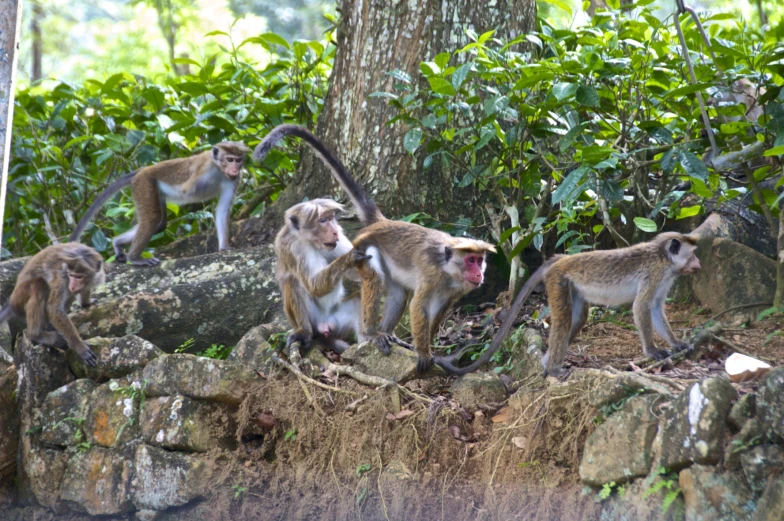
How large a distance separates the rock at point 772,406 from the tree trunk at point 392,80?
369 centimetres

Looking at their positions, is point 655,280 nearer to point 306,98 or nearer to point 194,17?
point 306,98

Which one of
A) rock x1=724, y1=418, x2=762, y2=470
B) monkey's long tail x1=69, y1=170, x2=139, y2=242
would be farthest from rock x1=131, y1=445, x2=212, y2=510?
rock x1=724, y1=418, x2=762, y2=470

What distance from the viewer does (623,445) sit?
14.1 ft

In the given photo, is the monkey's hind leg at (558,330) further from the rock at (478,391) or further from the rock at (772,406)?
the rock at (772,406)

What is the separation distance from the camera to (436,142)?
6309mm

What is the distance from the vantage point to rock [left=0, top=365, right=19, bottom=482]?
635 centimetres

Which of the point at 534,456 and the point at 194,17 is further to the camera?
the point at 194,17

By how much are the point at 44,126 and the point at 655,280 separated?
7.13 m

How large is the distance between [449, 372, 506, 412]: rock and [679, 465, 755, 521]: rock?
155cm

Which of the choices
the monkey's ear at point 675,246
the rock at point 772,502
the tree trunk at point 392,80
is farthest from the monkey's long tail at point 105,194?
the rock at point 772,502

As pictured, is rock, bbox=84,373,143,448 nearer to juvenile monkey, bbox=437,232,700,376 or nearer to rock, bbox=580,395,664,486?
juvenile monkey, bbox=437,232,700,376

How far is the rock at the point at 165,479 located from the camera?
5.55m

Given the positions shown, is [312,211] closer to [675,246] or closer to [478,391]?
[478,391]

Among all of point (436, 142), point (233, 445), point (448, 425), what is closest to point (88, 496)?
point (233, 445)
